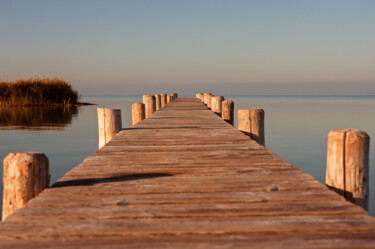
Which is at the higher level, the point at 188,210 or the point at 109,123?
the point at 109,123

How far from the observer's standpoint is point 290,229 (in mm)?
2266

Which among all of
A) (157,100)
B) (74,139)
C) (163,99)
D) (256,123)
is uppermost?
(163,99)

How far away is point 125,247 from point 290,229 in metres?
1.06

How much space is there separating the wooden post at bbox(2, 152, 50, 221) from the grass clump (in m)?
29.5

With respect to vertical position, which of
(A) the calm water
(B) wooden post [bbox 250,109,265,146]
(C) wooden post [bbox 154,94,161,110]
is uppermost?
(C) wooden post [bbox 154,94,161,110]

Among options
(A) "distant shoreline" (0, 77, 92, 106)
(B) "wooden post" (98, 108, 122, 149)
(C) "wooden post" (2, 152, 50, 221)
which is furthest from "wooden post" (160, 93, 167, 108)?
(C) "wooden post" (2, 152, 50, 221)

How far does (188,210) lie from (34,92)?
3121 cm

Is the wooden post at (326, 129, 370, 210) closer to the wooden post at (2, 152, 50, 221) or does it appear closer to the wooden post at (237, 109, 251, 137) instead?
the wooden post at (2, 152, 50, 221)

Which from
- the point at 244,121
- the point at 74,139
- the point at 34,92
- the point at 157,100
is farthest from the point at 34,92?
the point at 244,121

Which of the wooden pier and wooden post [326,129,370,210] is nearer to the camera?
the wooden pier

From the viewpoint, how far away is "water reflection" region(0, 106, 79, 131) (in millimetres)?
20969

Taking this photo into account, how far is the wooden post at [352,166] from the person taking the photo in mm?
3410

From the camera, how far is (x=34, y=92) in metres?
30.5

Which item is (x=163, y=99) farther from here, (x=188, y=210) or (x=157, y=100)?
(x=188, y=210)
